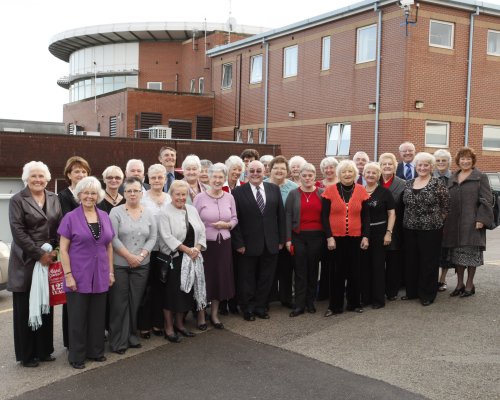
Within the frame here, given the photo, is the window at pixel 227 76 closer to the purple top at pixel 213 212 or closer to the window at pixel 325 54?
the window at pixel 325 54

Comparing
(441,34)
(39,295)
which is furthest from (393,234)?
(441,34)

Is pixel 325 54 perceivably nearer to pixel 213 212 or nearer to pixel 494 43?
pixel 494 43

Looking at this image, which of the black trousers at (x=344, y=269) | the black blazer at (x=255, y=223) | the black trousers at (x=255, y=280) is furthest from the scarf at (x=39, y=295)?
the black trousers at (x=344, y=269)

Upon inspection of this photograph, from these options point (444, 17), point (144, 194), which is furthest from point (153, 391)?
point (444, 17)

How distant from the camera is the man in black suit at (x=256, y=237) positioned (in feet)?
22.7

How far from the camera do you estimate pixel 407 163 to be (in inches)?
344

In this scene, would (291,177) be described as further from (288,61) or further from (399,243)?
(288,61)

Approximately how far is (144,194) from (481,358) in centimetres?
383

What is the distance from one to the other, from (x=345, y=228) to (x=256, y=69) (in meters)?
23.7

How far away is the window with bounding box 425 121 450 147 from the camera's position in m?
22.3

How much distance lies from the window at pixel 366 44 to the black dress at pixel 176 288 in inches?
712

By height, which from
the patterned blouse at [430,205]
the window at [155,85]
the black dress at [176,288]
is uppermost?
the window at [155,85]

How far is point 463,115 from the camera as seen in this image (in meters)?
22.8

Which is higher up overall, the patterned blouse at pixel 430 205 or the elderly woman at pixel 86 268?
the patterned blouse at pixel 430 205
